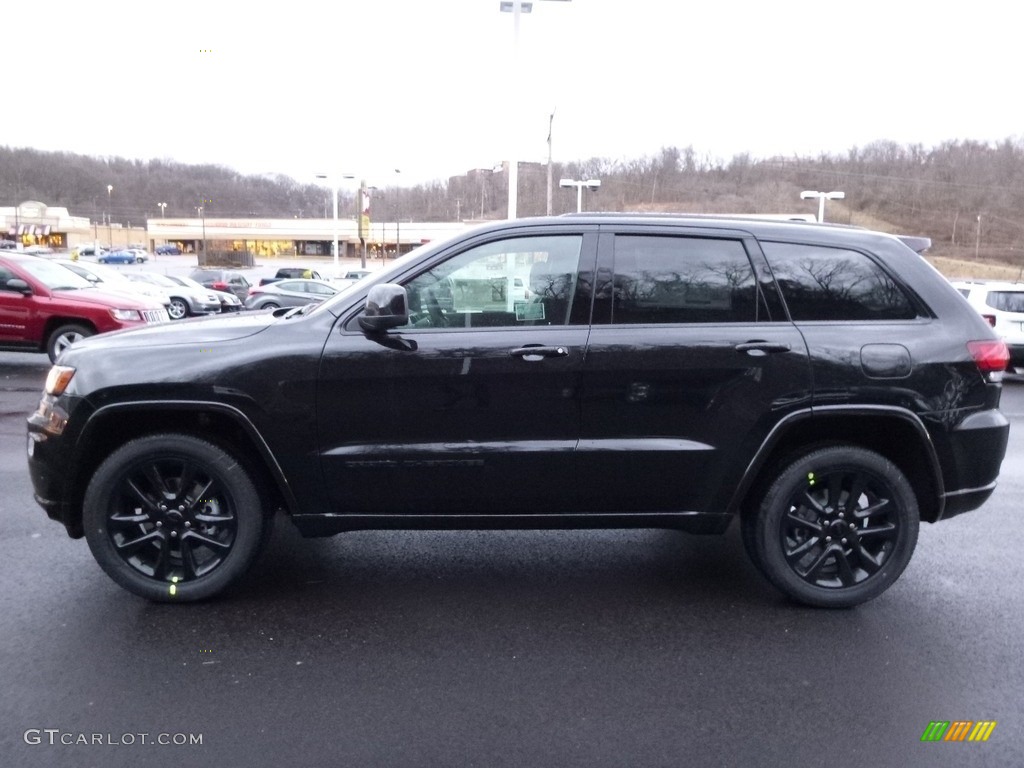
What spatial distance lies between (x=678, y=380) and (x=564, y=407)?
546 millimetres

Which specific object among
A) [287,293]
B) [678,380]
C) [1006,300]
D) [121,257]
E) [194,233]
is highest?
[194,233]

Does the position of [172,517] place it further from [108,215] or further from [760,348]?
[108,215]

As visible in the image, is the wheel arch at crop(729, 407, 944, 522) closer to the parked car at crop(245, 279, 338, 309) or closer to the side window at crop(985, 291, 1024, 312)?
the side window at crop(985, 291, 1024, 312)

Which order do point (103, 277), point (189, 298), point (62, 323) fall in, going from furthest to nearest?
point (189, 298) → point (103, 277) → point (62, 323)

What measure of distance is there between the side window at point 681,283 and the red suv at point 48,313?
9.45 metres

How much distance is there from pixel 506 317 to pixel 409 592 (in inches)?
59.3

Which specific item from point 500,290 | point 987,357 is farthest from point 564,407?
point 987,357

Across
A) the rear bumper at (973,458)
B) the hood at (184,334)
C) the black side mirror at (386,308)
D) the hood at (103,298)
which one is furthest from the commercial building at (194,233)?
the rear bumper at (973,458)

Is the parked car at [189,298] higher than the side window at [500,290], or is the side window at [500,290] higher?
the side window at [500,290]

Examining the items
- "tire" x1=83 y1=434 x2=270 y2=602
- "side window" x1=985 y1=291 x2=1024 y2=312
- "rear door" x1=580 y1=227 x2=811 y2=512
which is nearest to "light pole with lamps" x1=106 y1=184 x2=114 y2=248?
"side window" x1=985 y1=291 x2=1024 y2=312

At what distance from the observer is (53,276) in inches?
488

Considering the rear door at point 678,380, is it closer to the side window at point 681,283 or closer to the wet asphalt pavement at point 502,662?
the side window at point 681,283

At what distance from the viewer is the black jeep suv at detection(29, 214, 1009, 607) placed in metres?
3.86

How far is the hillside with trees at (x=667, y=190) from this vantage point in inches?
1877
